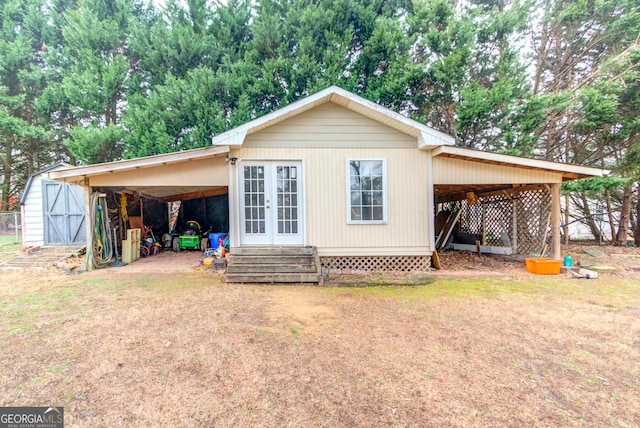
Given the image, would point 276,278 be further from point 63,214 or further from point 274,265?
point 63,214

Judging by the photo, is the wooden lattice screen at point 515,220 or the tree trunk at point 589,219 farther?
the tree trunk at point 589,219

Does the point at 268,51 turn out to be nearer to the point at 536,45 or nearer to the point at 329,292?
the point at 329,292

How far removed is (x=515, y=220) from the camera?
8.27 m

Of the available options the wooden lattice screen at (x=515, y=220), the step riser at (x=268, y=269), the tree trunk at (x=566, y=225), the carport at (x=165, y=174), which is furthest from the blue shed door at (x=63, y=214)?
the tree trunk at (x=566, y=225)

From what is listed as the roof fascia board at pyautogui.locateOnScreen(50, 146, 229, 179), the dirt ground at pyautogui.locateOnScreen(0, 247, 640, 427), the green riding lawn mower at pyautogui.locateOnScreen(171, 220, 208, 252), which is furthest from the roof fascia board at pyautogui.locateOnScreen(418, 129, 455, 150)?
the green riding lawn mower at pyautogui.locateOnScreen(171, 220, 208, 252)

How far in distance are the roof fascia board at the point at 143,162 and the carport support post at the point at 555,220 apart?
786 cm

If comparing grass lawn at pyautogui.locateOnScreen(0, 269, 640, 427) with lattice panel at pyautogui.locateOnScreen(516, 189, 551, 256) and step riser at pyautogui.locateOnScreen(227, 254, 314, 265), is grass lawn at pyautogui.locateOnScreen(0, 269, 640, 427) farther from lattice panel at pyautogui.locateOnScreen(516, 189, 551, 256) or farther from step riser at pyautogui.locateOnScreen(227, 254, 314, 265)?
lattice panel at pyautogui.locateOnScreen(516, 189, 551, 256)

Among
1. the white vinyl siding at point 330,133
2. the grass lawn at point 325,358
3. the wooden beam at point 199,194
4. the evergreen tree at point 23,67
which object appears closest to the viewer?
the grass lawn at point 325,358

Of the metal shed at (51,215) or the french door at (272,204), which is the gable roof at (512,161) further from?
the metal shed at (51,215)

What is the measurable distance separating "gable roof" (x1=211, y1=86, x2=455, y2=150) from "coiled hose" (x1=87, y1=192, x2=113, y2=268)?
386cm

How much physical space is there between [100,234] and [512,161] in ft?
33.4

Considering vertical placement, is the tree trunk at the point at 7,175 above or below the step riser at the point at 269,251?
above

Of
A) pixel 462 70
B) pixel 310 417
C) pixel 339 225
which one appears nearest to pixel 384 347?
pixel 310 417

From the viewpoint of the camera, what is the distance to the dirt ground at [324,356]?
6.59 ft
